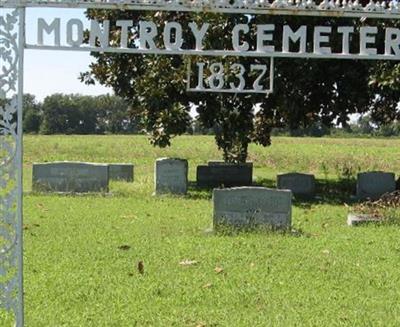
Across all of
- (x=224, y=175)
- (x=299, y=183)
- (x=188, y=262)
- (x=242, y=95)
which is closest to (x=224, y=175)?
(x=224, y=175)

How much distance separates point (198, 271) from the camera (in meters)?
8.20

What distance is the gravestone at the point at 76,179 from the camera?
18.4 meters

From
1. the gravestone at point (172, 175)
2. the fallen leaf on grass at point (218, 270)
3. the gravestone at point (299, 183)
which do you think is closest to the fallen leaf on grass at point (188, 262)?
the fallen leaf on grass at point (218, 270)

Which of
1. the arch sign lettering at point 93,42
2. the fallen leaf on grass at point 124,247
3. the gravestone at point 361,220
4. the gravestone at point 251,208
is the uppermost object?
the arch sign lettering at point 93,42

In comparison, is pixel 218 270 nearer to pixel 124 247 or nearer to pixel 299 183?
pixel 124 247

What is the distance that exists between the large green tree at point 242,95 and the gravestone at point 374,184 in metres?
2.09

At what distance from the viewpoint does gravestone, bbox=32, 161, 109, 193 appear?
18422 mm

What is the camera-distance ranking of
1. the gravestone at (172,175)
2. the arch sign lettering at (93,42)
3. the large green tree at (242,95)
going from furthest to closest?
1. the gravestone at (172,175)
2. the large green tree at (242,95)
3. the arch sign lettering at (93,42)

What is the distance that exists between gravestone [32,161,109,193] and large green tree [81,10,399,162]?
1918mm

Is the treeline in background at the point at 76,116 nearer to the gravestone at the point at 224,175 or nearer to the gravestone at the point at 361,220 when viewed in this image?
the gravestone at the point at 224,175

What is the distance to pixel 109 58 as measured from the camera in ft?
71.1

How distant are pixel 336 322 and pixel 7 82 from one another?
361 cm

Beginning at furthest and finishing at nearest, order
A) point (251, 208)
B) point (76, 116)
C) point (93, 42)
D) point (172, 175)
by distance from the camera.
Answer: point (76, 116), point (172, 175), point (251, 208), point (93, 42)

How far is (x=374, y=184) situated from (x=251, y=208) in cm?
815
